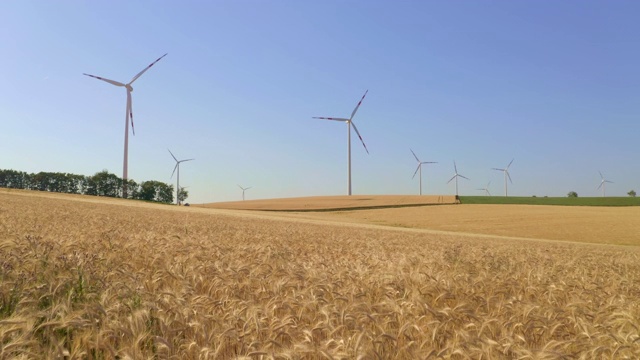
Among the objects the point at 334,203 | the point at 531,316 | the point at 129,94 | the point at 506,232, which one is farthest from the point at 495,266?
the point at 129,94

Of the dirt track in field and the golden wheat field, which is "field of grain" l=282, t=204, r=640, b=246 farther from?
the golden wheat field

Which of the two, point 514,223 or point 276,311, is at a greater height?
point 276,311

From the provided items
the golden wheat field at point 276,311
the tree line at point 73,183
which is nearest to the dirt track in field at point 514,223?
the golden wheat field at point 276,311

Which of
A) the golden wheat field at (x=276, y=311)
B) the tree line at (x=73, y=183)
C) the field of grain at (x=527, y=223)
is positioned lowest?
the field of grain at (x=527, y=223)

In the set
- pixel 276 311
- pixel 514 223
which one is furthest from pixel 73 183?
pixel 276 311

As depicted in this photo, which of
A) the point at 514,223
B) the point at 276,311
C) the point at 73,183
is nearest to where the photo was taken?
the point at 276,311

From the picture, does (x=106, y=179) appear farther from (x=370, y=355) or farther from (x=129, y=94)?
(x=370, y=355)

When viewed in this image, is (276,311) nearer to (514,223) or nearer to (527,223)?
(514,223)

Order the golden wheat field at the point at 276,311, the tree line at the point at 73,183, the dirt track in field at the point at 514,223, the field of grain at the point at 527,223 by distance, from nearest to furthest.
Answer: the golden wheat field at the point at 276,311 < the field of grain at the point at 527,223 < the dirt track in field at the point at 514,223 < the tree line at the point at 73,183

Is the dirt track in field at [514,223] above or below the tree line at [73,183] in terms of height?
below

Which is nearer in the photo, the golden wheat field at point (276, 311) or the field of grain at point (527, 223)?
the golden wheat field at point (276, 311)

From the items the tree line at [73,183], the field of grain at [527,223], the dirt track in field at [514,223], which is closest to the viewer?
the field of grain at [527,223]

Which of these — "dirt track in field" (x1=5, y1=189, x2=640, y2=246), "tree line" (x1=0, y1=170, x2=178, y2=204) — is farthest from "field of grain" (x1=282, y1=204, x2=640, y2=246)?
"tree line" (x1=0, y1=170, x2=178, y2=204)

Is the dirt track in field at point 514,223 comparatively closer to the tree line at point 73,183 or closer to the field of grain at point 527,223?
the field of grain at point 527,223
